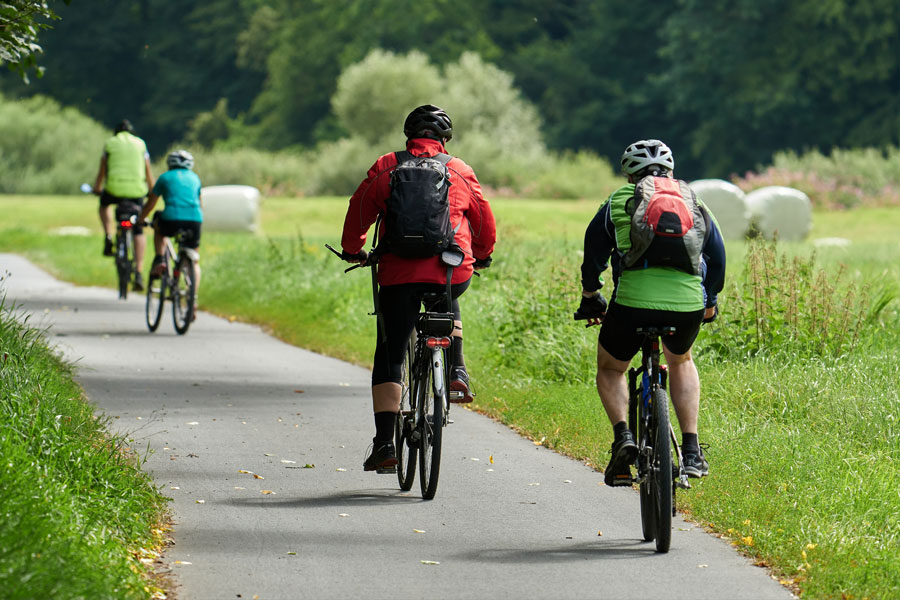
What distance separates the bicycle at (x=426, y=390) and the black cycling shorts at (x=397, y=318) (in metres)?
0.04

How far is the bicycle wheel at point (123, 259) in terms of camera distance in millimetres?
18359

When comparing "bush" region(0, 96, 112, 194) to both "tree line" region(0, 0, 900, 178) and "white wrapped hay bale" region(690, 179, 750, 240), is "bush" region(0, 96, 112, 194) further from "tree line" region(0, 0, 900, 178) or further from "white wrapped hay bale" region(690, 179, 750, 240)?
"white wrapped hay bale" region(690, 179, 750, 240)

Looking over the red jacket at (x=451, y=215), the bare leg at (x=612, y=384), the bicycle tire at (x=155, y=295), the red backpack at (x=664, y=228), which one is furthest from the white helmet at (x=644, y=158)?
the bicycle tire at (x=155, y=295)

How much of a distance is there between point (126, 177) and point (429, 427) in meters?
11.9

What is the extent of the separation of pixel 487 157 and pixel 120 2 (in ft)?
112

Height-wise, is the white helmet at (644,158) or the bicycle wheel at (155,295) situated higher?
the white helmet at (644,158)

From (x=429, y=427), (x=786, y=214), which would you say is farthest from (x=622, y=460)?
(x=786, y=214)

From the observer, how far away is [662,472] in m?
6.20

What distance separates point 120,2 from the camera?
7706 cm

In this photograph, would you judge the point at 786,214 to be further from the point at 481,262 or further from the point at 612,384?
the point at 612,384

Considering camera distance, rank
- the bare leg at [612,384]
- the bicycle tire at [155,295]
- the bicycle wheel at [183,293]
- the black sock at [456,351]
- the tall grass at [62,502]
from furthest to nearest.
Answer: the bicycle tire at [155,295] < the bicycle wheel at [183,293] < the black sock at [456,351] < the bare leg at [612,384] < the tall grass at [62,502]

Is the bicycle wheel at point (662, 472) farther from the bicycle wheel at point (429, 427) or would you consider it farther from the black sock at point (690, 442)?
the bicycle wheel at point (429, 427)

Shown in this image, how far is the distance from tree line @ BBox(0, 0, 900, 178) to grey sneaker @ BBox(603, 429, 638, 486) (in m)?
44.7

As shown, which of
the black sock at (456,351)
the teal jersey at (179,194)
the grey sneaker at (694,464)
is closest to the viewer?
the grey sneaker at (694,464)
